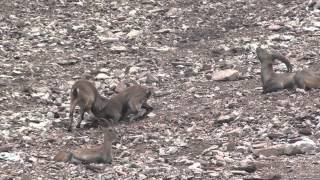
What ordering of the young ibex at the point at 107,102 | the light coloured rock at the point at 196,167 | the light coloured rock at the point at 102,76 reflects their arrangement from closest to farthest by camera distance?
the light coloured rock at the point at 196,167, the young ibex at the point at 107,102, the light coloured rock at the point at 102,76

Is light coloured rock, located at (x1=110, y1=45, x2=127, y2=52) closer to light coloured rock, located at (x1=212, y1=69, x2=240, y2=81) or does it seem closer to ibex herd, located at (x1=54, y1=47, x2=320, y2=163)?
light coloured rock, located at (x1=212, y1=69, x2=240, y2=81)

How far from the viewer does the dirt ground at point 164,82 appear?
9312 millimetres

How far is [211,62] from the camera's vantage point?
1502 cm

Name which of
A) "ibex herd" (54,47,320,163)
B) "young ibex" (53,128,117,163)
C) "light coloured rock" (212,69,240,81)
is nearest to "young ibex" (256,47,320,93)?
"ibex herd" (54,47,320,163)

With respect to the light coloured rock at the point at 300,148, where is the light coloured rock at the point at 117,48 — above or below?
above

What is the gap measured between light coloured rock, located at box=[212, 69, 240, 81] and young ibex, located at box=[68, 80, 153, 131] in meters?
2.06

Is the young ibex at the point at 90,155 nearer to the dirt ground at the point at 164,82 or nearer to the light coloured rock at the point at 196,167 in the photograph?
the dirt ground at the point at 164,82

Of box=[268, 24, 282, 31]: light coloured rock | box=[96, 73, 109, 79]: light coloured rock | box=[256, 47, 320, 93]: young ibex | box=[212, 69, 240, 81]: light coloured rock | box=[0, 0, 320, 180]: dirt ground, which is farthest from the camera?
box=[268, 24, 282, 31]: light coloured rock

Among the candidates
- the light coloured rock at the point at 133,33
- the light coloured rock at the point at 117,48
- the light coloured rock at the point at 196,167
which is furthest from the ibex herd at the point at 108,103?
the light coloured rock at the point at 133,33

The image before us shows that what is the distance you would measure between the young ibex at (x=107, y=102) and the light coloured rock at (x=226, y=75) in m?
2.06

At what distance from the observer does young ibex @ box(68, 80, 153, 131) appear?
11.4 metres

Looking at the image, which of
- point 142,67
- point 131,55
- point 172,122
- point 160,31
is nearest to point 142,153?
point 172,122

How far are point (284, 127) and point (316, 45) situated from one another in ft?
17.1

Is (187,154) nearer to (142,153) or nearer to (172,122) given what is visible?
(142,153)
